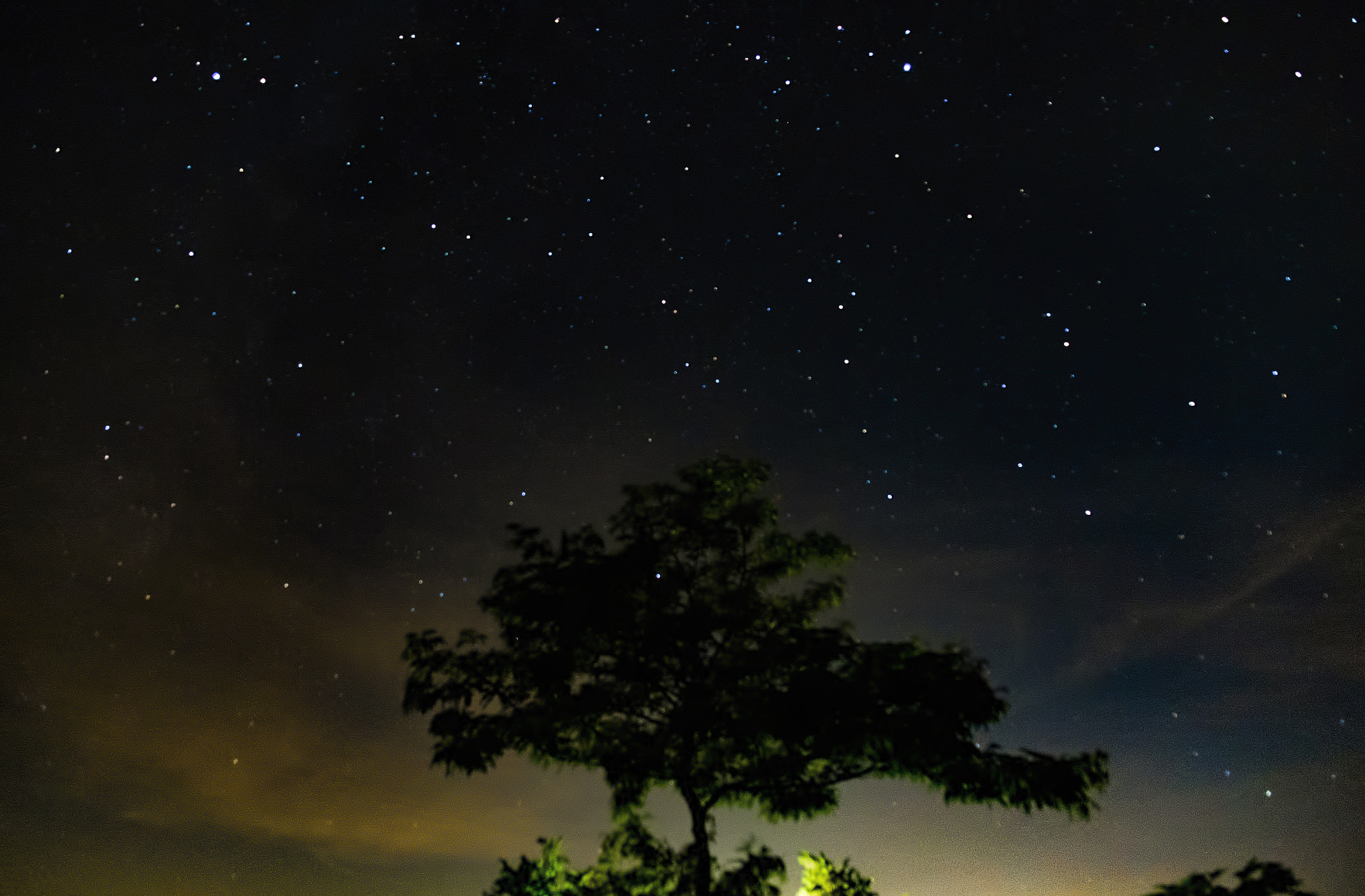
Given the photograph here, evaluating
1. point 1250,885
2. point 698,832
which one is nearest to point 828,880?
point 698,832

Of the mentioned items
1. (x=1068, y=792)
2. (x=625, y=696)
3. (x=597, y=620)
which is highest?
(x=597, y=620)

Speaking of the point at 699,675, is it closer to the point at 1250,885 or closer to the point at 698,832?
the point at 698,832

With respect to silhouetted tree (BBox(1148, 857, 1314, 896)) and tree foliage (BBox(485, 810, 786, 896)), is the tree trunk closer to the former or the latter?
tree foliage (BBox(485, 810, 786, 896))

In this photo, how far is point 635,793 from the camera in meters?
12.8

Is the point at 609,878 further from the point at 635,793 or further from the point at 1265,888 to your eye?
the point at 1265,888

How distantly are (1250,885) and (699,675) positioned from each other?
7682 millimetres

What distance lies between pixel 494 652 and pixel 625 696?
6.38 ft

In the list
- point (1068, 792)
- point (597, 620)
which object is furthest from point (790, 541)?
point (1068, 792)

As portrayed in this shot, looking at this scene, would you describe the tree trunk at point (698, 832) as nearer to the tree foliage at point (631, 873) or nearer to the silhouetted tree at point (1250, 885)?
the tree foliage at point (631, 873)

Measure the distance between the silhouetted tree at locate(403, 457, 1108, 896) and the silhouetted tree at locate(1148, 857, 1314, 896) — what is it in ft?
13.0

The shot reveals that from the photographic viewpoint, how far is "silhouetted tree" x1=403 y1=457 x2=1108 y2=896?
10.1 m

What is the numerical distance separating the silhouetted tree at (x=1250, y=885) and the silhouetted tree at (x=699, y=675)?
3954mm

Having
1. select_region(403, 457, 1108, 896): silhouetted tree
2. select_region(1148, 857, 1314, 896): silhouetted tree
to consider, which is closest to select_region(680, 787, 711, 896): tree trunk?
select_region(403, 457, 1108, 896): silhouetted tree

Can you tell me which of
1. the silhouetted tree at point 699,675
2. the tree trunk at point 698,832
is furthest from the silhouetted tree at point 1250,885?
the tree trunk at point 698,832
